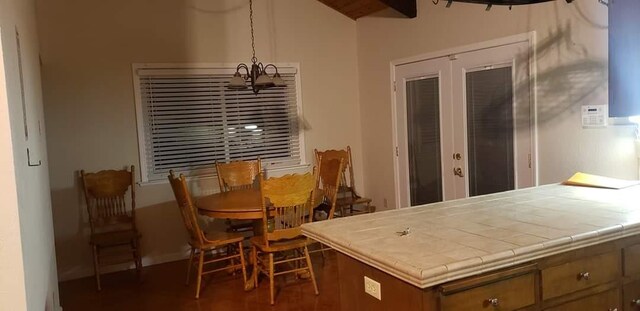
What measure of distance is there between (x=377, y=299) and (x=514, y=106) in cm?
275

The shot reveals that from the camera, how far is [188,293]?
404 cm

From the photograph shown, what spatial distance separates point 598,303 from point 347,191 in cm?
387

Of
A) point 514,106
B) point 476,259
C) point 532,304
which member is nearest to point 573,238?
point 532,304

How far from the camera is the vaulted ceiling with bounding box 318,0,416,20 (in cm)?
496

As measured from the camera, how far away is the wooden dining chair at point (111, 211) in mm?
4449

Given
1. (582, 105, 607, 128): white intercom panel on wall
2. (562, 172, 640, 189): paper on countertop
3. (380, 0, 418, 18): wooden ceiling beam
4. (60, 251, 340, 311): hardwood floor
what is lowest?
(60, 251, 340, 311): hardwood floor

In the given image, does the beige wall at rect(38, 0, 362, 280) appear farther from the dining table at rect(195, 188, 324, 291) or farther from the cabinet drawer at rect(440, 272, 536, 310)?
the cabinet drawer at rect(440, 272, 536, 310)

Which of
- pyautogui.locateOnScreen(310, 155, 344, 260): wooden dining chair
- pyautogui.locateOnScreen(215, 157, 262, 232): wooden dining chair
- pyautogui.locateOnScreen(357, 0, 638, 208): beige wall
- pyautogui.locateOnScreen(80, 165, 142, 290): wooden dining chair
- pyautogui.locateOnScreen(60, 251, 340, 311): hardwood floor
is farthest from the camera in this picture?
pyautogui.locateOnScreen(215, 157, 262, 232): wooden dining chair

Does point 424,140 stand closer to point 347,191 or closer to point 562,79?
point 347,191

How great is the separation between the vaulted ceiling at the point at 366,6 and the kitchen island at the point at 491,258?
3.16 meters

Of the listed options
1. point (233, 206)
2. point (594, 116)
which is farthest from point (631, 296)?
point (233, 206)

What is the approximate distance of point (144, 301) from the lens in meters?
3.94

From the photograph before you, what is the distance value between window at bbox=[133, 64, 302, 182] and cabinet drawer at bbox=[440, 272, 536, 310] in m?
3.92

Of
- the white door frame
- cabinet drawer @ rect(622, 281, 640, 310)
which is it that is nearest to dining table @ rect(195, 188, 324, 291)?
the white door frame
